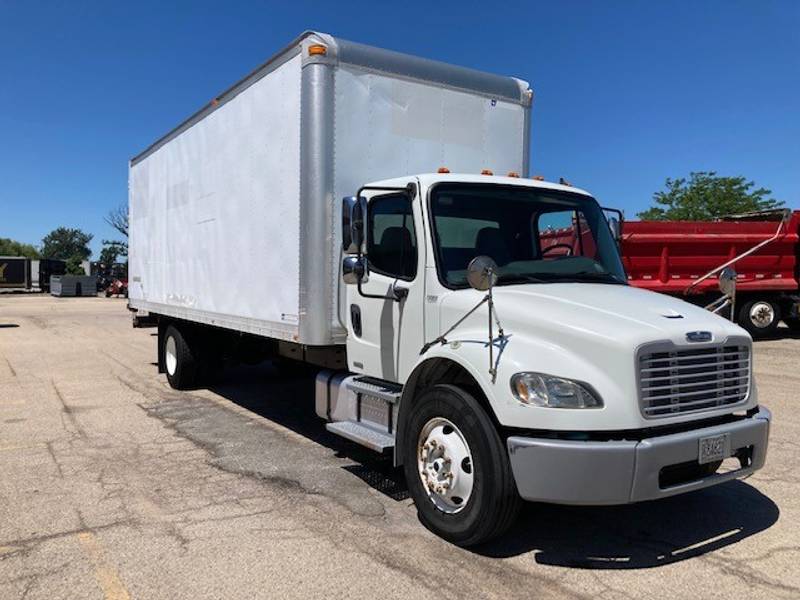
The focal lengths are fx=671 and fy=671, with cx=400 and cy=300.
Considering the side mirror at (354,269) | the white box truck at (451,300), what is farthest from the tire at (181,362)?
the side mirror at (354,269)

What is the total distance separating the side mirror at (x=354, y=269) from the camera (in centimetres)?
496

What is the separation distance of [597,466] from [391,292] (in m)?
2.08

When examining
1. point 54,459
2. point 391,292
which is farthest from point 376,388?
point 54,459

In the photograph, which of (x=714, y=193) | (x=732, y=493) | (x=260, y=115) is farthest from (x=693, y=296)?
(x=714, y=193)

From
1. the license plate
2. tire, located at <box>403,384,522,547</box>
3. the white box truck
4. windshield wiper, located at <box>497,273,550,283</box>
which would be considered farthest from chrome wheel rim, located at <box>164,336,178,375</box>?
the license plate

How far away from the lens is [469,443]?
396cm

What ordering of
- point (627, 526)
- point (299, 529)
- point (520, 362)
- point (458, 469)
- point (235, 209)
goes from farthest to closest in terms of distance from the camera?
point (235, 209), point (627, 526), point (299, 529), point (458, 469), point (520, 362)

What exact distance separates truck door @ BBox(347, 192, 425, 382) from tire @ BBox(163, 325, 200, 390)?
4.70 meters

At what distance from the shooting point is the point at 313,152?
18.0 feet

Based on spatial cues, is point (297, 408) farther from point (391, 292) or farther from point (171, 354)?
point (391, 292)

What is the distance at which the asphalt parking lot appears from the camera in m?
3.64

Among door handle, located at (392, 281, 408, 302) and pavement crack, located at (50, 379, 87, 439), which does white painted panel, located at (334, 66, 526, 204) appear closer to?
door handle, located at (392, 281, 408, 302)

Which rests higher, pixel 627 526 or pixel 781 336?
pixel 781 336

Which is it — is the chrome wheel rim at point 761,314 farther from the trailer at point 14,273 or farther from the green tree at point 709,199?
the trailer at point 14,273
